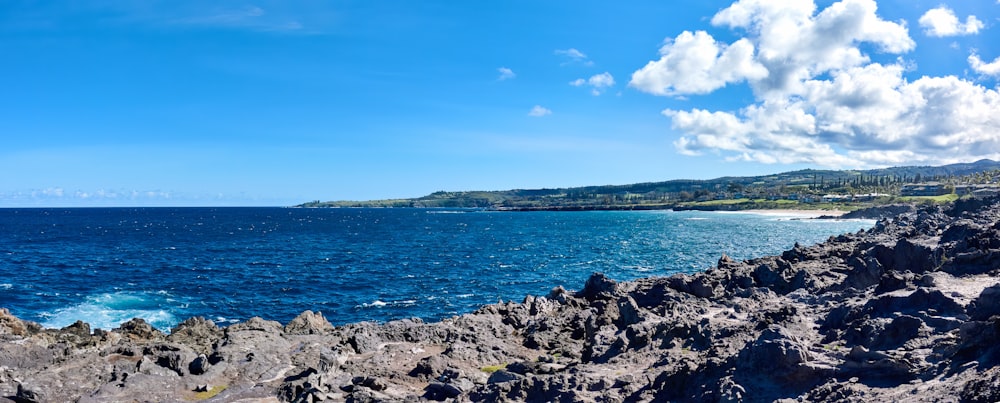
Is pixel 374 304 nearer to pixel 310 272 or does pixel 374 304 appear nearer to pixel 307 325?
pixel 307 325

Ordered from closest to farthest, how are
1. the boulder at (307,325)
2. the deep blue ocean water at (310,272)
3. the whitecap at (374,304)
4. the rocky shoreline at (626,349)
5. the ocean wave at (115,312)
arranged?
the rocky shoreline at (626,349)
the boulder at (307,325)
the ocean wave at (115,312)
the deep blue ocean water at (310,272)
the whitecap at (374,304)

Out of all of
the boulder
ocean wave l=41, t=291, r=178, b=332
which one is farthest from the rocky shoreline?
ocean wave l=41, t=291, r=178, b=332

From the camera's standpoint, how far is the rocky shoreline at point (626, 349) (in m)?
13.6

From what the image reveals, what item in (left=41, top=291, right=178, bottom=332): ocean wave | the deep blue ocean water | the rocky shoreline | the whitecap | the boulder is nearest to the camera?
the rocky shoreline

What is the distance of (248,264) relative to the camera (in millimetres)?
72000

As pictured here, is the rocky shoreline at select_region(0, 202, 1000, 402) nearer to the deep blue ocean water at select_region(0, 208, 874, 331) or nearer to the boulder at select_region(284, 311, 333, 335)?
the boulder at select_region(284, 311, 333, 335)

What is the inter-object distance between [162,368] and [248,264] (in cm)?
5485

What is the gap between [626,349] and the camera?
2025 centimetres

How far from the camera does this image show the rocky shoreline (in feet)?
44.7

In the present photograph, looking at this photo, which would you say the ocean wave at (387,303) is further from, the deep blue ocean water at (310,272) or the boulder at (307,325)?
the boulder at (307,325)

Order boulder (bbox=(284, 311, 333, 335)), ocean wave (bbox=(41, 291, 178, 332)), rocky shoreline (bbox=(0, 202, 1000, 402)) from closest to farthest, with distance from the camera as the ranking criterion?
rocky shoreline (bbox=(0, 202, 1000, 402)) → boulder (bbox=(284, 311, 333, 335)) → ocean wave (bbox=(41, 291, 178, 332))


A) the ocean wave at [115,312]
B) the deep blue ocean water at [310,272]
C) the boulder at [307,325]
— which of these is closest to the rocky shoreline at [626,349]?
the boulder at [307,325]

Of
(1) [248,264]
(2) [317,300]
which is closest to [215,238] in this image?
(1) [248,264]

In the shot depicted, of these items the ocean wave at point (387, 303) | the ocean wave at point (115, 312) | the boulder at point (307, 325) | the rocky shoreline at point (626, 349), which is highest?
the rocky shoreline at point (626, 349)
